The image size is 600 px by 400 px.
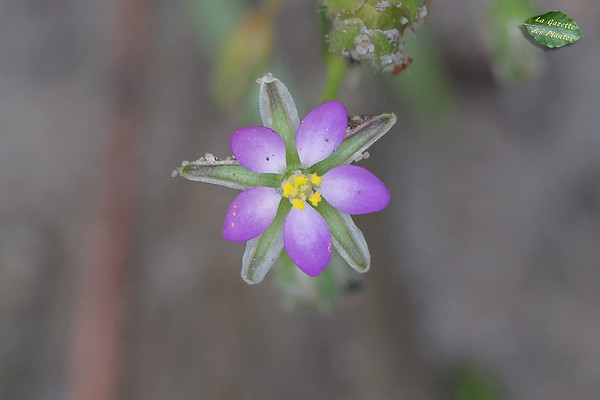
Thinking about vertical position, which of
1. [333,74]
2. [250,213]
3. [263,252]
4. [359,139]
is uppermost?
[333,74]

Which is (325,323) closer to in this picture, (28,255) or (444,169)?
(444,169)

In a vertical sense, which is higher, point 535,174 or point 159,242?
point 535,174

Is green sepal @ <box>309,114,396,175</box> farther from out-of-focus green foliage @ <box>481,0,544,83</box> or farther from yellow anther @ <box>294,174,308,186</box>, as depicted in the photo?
out-of-focus green foliage @ <box>481,0,544,83</box>

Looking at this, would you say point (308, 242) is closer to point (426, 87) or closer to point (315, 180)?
point (315, 180)

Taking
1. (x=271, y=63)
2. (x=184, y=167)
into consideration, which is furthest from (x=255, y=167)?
(x=271, y=63)

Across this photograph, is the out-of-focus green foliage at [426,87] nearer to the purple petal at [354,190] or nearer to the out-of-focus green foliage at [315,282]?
the out-of-focus green foliage at [315,282]

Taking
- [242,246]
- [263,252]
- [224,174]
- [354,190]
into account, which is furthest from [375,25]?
[242,246]

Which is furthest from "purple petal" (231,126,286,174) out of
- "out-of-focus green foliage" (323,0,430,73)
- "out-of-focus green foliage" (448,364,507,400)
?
"out-of-focus green foliage" (448,364,507,400)
